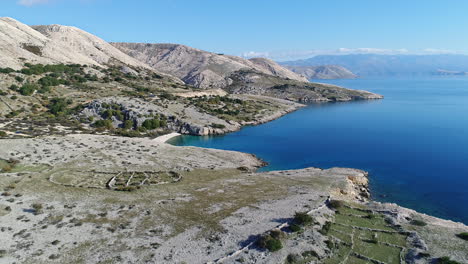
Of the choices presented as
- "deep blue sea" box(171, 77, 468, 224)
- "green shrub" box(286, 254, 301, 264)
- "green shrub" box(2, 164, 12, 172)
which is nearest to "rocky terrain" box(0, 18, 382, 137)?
"deep blue sea" box(171, 77, 468, 224)

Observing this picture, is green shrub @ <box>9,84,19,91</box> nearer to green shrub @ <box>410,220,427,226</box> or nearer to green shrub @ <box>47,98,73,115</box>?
green shrub @ <box>47,98,73,115</box>

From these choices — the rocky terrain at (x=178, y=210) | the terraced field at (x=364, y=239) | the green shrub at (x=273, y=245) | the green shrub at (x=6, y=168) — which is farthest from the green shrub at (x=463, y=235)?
the green shrub at (x=6, y=168)

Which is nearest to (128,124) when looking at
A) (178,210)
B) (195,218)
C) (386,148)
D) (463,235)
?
(178,210)

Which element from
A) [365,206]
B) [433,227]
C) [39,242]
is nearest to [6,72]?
[39,242]

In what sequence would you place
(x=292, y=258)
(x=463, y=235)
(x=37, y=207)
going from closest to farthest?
(x=292, y=258), (x=463, y=235), (x=37, y=207)

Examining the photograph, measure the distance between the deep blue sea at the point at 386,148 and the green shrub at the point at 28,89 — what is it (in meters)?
61.7

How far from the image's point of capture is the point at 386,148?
9288 centimetres

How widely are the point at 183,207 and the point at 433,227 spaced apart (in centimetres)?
3271

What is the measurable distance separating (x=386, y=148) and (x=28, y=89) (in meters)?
127

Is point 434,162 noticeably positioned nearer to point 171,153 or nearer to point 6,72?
point 171,153

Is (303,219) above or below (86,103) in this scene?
below

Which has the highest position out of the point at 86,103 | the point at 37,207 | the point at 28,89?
the point at 28,89

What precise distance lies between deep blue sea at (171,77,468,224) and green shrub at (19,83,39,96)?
6172 cm

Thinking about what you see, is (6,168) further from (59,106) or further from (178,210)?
(59,106)
